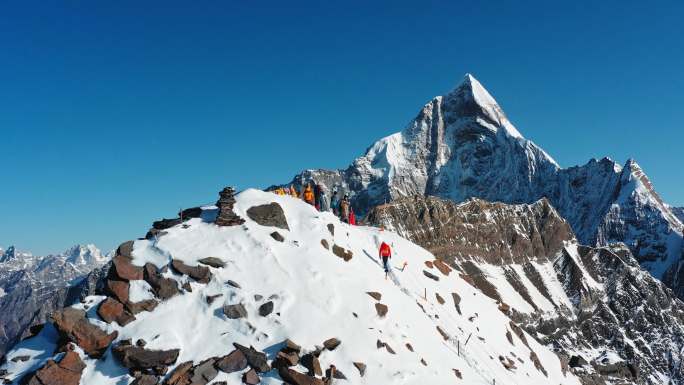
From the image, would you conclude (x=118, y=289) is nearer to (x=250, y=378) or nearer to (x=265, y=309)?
(x=265, y=309)

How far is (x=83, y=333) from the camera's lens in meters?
20.9

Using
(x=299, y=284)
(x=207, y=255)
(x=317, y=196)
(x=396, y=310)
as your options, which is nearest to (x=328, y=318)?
(x=299, y=284)

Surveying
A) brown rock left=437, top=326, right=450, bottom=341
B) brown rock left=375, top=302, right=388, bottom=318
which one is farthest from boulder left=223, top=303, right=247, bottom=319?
brown rock left=437, top=326, right=450, bottom=341

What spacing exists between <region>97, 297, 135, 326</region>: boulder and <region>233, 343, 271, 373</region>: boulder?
5.36 metres

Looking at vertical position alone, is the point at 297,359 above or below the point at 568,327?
below

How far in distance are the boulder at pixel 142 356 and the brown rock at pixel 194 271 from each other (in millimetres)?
4646

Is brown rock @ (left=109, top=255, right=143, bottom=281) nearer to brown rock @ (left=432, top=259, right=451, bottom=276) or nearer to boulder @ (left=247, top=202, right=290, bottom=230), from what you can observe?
boulder @ (left=247, top=202, right=290, bottom=230)

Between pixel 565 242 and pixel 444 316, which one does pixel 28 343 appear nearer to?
pixel 444 316

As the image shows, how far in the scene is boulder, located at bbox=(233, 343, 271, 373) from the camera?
2012 cm

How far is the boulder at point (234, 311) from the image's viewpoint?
22500 mm

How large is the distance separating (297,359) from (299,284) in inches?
219

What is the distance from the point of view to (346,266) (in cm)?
2933

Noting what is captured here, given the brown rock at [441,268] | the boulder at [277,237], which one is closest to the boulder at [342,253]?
the boulder at [277,237]

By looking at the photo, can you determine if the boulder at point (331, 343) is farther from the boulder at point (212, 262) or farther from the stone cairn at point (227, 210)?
the stone cairn at point (227, 210)
